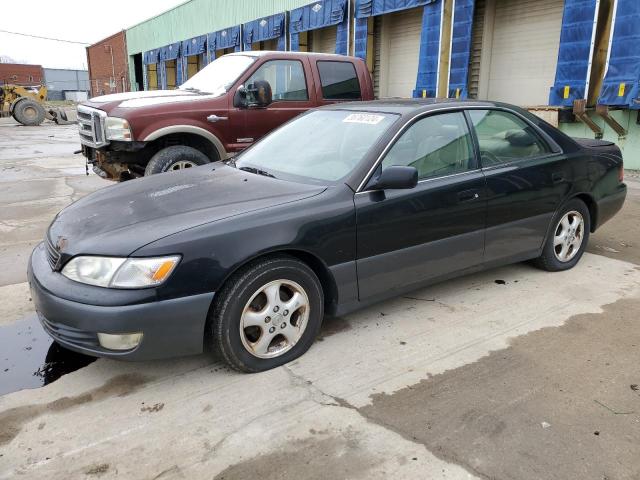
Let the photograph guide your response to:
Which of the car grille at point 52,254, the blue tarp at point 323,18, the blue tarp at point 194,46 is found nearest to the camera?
the car grille at point 52,254

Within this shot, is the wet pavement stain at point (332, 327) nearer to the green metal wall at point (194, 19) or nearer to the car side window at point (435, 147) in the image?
the car side window at point (435, 147)

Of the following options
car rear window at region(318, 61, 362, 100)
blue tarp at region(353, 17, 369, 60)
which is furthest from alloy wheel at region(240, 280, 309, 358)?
blue tarp at region(353, 17, 369, 60)

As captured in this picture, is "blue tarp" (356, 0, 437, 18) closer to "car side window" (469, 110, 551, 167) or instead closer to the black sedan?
"car side window" (469, 110, 551, 167)

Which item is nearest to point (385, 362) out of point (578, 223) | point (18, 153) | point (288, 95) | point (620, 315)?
point (620, 315)

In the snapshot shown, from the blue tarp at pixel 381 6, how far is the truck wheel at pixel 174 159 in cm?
927

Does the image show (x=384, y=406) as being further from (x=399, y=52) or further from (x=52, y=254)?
(x=399, y=52)

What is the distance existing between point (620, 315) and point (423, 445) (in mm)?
2215

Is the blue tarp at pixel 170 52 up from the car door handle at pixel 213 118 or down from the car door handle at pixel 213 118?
up

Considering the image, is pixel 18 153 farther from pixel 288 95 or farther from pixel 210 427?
pixel 210 427

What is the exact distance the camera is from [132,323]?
260cm

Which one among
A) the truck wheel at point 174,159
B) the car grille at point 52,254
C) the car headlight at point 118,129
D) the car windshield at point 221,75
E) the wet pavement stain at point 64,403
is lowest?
the wet pavement stain at point 64,403

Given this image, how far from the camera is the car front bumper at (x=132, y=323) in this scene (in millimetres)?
2592

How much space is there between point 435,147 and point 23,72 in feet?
235

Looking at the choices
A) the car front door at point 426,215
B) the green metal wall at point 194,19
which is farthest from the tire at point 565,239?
the green metal wall at point 194,19
